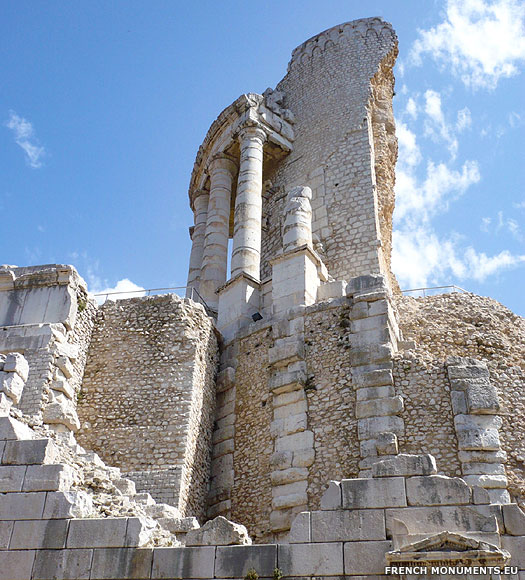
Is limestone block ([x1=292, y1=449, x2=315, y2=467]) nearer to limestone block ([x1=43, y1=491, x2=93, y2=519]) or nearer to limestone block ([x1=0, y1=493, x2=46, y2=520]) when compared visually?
limestone block ([x1=43, y1=491, x2=93, y2=519])

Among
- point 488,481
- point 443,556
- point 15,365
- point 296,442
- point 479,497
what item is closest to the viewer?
point 443,556

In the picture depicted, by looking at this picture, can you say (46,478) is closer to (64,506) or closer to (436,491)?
(64,506)

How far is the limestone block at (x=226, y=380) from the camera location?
16652mm

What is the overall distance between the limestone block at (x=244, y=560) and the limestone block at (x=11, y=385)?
15.9ft

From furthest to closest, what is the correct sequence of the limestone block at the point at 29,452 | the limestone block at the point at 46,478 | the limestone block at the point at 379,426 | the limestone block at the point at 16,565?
the limestone block at the point at 379,426, the limestone block at the point at 29,452, the limestone block at the point at 46,478, the limestone block at the point at 16,565

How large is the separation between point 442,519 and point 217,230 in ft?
54.0

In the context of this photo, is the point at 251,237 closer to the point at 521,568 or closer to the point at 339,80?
the point at 339,80

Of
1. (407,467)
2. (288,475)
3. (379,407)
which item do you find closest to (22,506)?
(407,467)

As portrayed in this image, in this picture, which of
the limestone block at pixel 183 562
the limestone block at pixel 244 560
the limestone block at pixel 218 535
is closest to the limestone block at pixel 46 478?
the limestone block at pixel 183 562

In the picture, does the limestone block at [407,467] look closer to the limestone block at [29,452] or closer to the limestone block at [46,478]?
the limestone block at [46,478]

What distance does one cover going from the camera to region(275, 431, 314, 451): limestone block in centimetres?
1420

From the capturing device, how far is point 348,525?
893 centimetres

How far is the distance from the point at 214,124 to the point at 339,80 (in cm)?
480

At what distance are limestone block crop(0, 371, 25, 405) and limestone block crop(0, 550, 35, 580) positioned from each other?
3.06 metres
